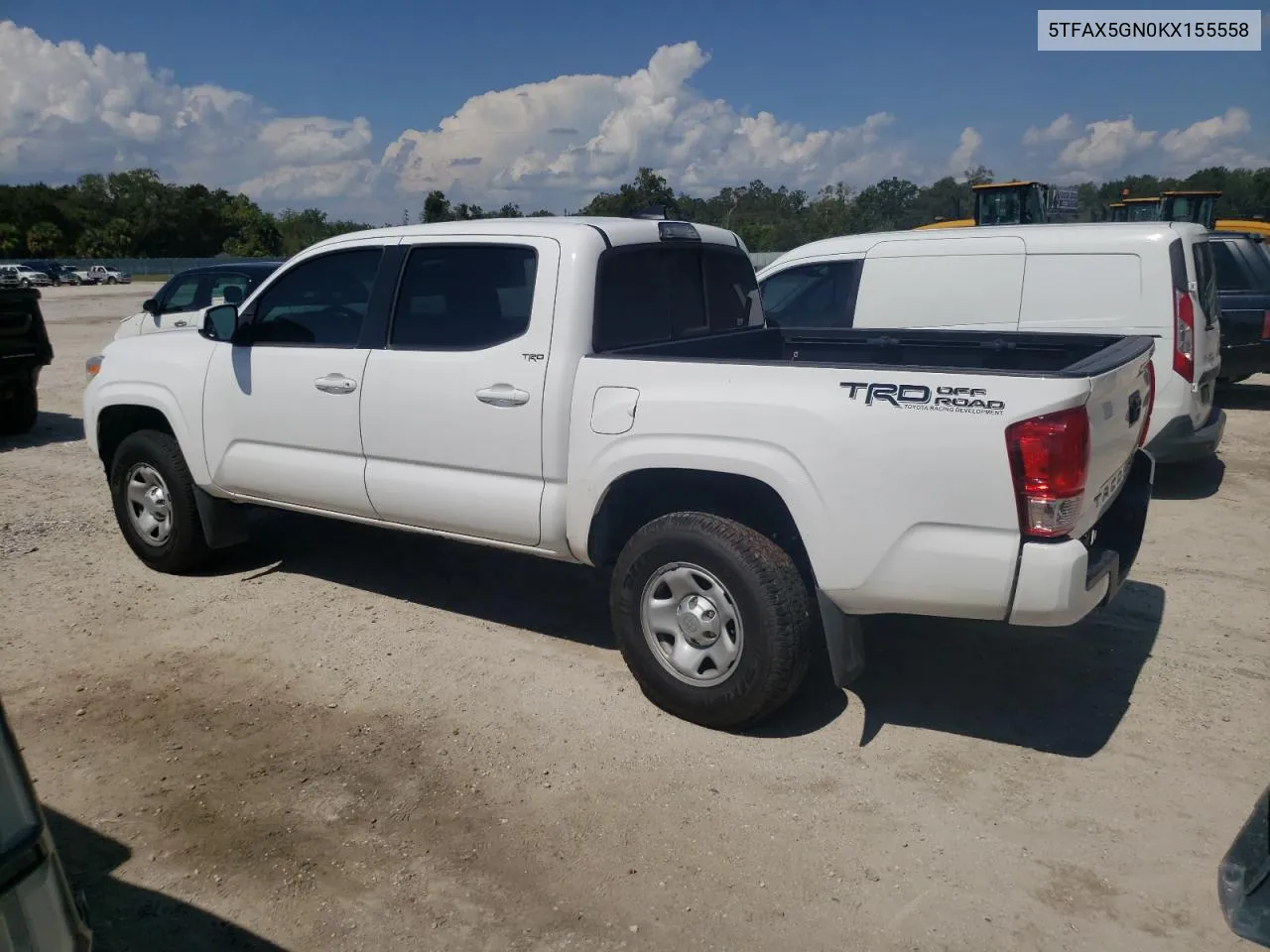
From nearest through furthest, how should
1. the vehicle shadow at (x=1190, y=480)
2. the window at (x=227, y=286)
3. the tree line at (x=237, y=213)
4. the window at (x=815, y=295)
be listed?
1. the vehicle shadow at (x=1190, y=480)
2. the window at (x=815, y=295)
3. the window at (x=227, y=286)
4. the tree line at (x=237, y=213)

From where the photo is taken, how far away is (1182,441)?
6934 mm

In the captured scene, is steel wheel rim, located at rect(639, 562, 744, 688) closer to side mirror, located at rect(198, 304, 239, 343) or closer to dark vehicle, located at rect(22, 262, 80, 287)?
side mirror, located at rect(198, 304, 239, 343)

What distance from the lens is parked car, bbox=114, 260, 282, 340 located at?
450 inches

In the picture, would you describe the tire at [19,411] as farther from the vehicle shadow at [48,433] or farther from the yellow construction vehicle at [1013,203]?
the yellow construction vehicle at [1013,203]

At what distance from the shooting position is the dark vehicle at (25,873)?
1769 mm

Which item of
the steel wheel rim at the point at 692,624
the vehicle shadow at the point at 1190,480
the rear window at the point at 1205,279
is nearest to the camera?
the steel wheel rim at the point at 692,624

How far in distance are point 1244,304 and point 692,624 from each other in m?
9.12

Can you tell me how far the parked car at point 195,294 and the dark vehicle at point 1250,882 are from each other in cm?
1109

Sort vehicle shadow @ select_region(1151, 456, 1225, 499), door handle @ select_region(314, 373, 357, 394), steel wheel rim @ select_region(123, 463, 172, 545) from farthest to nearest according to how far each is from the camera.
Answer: vehicle shadow @ select_region(1151, 456, 1225, 499)
steel wheel rim @ select_region(123, 463, 172, 545)
door handle @ select_region(314, 373, 357, 394)

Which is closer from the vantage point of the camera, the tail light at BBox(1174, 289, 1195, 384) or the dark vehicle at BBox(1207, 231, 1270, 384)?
the tail light at BBox(1174, 289, 1195, 384)

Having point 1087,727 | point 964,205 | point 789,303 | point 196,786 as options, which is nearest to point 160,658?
point 196,786

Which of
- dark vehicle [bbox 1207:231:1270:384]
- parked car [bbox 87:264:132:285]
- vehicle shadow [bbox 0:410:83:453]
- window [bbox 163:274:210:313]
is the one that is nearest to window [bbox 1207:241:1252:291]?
dark vehicle [bbox 1207:231:1270:384]

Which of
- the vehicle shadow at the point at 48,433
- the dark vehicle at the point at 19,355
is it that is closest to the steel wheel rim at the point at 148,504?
the vehicle shadow at the point at 48,433

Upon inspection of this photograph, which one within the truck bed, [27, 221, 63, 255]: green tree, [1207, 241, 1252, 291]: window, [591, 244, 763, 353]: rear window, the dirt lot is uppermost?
[27, 221, 63, 255]: green tree
